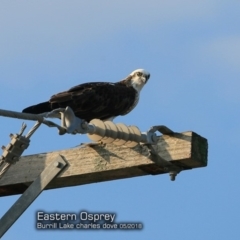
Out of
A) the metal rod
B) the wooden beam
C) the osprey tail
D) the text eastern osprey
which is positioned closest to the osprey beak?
the text eastern osprey

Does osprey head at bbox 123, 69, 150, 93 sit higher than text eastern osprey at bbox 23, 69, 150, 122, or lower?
higher

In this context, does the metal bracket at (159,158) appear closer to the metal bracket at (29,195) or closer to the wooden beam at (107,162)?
the wooden beam at (107,162)

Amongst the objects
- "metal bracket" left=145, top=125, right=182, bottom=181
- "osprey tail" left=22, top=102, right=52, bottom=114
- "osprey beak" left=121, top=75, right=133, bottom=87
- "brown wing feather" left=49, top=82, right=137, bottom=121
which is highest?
"osprey beak" left=121, top=75, right=133, bottom=87

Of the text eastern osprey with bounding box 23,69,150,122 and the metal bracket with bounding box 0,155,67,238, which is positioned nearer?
the metal bracket with bounding box 0,155,67,238

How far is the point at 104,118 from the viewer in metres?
10.5

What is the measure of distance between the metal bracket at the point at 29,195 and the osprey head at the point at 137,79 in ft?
13.6

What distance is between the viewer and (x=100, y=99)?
10.5 meters

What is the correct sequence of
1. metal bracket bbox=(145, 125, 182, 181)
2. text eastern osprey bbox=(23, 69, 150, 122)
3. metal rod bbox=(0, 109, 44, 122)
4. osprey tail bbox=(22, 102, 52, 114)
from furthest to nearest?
1. text eastern osprey bbox=(23, 69, 150, 122)
2. osprey tail bbox=(22, 102, 52, 114)
3. metal bracket bbox=(145, 125, 182, 181)
4. metal rod bbox=(0, 109, 44, 122)

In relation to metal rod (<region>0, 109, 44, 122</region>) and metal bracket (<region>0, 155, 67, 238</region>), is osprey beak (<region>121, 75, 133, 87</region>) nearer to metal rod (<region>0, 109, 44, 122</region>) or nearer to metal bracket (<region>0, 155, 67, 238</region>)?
metal bracket (<region>0, 155, 67, 238</region>)

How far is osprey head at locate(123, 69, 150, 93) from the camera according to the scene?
471 inches

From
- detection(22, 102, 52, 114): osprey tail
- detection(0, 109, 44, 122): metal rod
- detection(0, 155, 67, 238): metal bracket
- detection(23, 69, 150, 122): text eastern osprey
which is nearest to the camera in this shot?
detection(0, 109, 44, 122): metal rod

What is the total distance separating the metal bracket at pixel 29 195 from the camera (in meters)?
7.25

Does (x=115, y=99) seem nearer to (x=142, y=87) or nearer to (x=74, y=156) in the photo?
(x=142, y=87)

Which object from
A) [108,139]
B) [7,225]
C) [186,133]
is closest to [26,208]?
[7,225]
